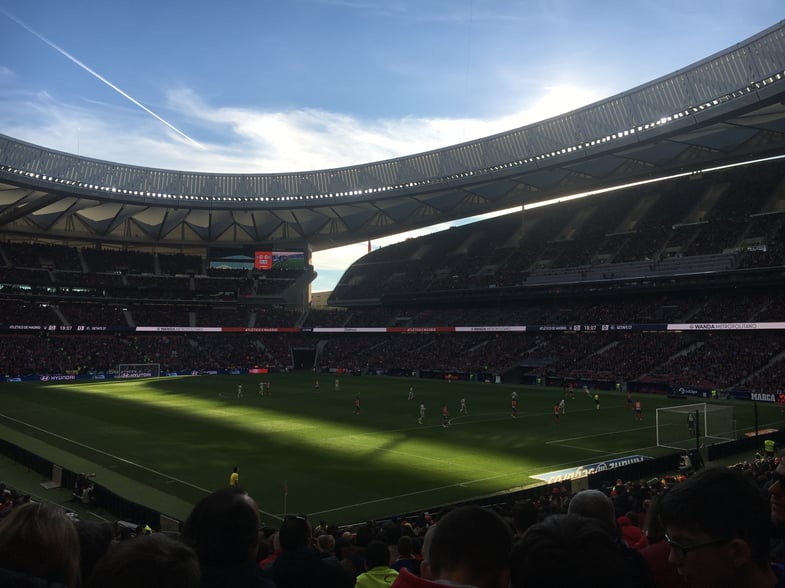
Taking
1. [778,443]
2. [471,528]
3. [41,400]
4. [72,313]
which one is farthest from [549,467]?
[72,313]

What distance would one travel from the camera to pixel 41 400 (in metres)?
50.5

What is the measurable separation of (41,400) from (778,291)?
66.4m

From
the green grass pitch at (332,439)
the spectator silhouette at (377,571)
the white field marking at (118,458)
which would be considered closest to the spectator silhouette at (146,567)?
the spectator silhouette at (377,571)

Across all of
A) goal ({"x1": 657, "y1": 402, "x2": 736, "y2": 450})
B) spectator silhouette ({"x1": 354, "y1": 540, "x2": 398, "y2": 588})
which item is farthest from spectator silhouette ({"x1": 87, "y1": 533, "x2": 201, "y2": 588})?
goal ({"x1": 657, "y1": 402, "x2": 736, "y2": 450})

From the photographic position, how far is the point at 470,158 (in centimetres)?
7312

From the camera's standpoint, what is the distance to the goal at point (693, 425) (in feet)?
108

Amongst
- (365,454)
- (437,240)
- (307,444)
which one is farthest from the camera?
(437,240)

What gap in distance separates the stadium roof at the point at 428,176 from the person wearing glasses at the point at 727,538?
52769 millimetres

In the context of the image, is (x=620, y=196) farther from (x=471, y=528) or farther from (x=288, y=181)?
(x=471, y=528)

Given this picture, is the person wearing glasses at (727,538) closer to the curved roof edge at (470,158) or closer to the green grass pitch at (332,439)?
the green grass pitch at (332,439)

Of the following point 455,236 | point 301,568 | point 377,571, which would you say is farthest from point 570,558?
point 455,236

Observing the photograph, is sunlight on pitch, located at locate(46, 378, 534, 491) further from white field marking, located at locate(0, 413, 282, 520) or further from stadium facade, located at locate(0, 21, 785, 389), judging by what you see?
stadium facade, located at locate(0, 21, 785, 389)

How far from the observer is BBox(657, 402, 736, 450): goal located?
3281 centimetres

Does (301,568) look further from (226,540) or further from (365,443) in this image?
(365,443)
